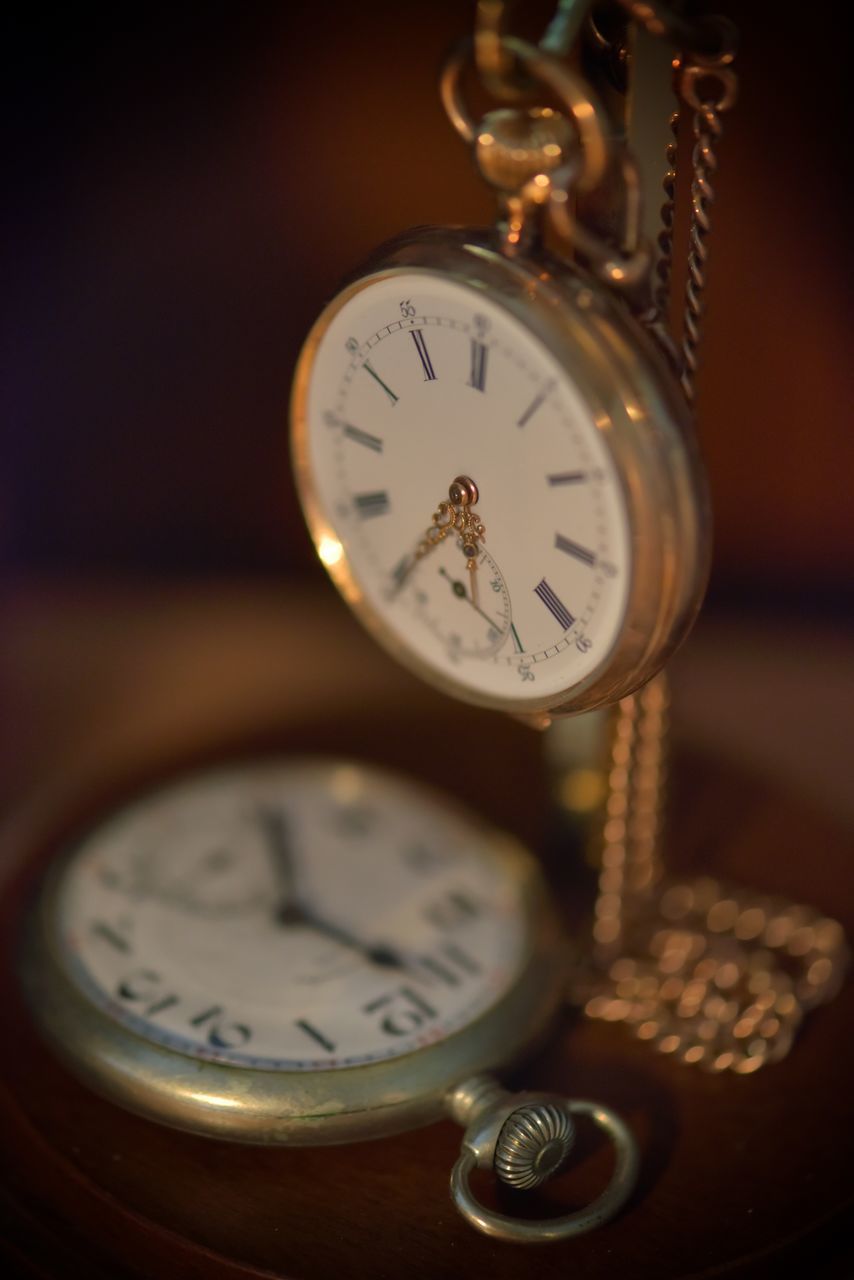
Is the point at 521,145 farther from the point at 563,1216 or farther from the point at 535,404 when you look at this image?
the point at 563,1216

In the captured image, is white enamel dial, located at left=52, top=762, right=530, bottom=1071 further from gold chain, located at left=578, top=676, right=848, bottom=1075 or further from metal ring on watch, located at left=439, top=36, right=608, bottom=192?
metal ring on watch, located at left=439, top=36, right=608, bottom=192

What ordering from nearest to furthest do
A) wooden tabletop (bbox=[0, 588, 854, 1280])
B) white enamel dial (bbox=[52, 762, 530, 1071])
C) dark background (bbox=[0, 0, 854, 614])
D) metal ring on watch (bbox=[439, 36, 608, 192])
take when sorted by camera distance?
metal ring on watch (bbox=[439, 36, 608, 192])
wooden tabletop (bbox=[0, 588, 854, 1280])
white enamel dial (bbox=[52, 762, 530, 1071])
dark background (bbox=[0, 0, 854, 614])

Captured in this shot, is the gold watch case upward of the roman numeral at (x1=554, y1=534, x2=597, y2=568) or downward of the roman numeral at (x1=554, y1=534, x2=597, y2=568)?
downward

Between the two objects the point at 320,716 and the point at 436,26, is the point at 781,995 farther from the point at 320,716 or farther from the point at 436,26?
the point at 436,26

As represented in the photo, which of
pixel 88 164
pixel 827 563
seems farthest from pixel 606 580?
pixel 88 164

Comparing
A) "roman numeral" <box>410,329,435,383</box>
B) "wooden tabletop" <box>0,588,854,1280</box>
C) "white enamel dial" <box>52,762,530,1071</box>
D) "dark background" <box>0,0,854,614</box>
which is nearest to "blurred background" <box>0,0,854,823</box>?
"dark background" <box>0,0,854,614</box>
